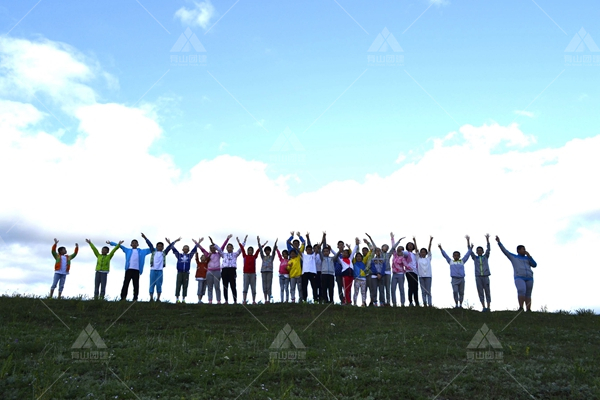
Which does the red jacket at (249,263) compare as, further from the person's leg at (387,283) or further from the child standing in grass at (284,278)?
the person's leg at (387,283)

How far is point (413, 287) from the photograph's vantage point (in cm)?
1938

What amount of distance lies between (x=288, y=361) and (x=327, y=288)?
8350 mm

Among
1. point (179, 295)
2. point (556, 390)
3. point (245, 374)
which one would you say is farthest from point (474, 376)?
point (179, 295)

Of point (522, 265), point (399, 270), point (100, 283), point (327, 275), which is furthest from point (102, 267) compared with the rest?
point (522, 265)

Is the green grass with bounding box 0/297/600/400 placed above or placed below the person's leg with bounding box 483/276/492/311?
below

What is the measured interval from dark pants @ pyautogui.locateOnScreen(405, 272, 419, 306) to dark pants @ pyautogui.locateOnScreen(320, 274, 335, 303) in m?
3.02

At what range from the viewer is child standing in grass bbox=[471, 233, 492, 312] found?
19.1 m

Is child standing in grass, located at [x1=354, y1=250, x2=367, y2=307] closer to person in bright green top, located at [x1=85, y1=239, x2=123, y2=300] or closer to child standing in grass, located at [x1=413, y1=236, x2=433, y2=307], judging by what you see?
child standing in grass, located at [x1=413, y1=236, x2=433, y2=307]

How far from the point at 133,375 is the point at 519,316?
1344 centimetres

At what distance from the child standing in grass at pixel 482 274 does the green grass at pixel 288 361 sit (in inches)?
87.3

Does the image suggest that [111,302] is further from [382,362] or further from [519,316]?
[519,316]

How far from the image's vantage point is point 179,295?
19.5m

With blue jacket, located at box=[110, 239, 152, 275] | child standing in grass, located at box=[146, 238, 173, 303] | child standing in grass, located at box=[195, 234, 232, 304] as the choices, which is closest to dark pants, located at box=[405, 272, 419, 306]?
child standing in grass, located at box=[195, 234, 232, 304]

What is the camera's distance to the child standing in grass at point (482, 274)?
19.1m
